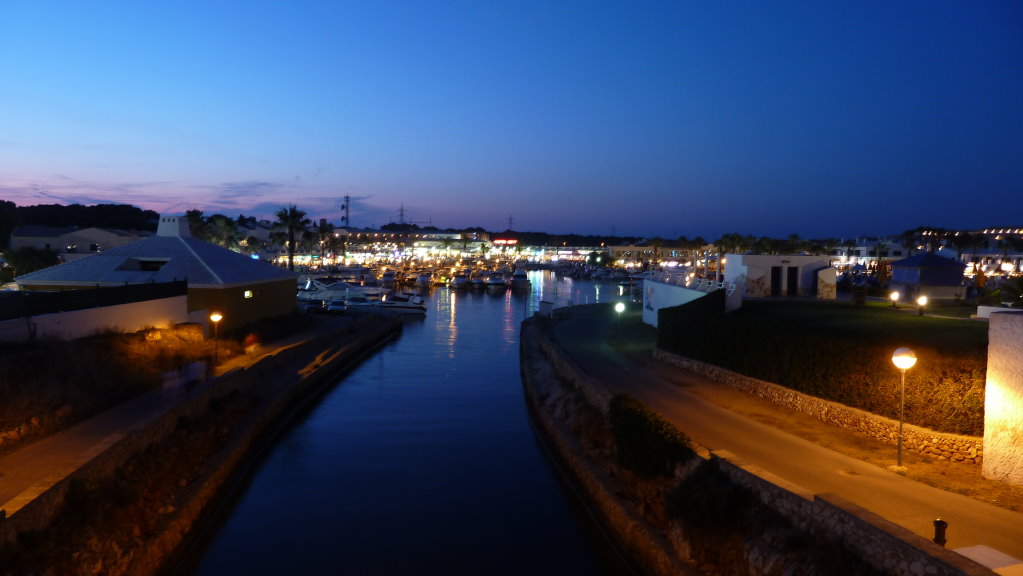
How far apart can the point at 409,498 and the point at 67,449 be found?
6.59 meters

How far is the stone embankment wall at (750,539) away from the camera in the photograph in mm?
6695

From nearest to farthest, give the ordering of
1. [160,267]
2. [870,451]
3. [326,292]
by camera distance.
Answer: [870,451] → [160,267] → [326,292]

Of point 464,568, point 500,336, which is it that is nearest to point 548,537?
point 464,568

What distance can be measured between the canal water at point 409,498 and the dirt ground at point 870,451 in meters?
4.47

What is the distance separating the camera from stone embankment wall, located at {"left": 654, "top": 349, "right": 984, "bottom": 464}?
405 inches

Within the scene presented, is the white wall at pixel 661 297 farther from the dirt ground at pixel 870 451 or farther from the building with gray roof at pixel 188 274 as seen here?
the building with gray roof at pixel 188 274

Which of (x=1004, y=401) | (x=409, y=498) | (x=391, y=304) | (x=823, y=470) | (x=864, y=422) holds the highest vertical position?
(x=1004, y=401)

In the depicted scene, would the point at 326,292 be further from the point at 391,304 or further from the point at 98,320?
the point at 98,320

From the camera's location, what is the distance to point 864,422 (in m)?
12.2

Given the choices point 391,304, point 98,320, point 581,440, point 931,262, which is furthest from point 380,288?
point 581,440

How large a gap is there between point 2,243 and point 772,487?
80.6 metres

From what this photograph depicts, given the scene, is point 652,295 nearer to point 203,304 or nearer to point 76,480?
point 203,304

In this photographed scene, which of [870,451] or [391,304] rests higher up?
[870,451]

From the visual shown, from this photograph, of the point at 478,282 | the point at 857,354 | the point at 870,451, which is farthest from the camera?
the point at 478,282
